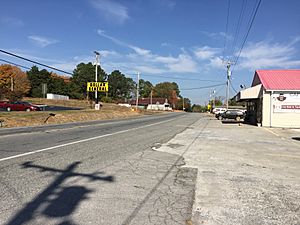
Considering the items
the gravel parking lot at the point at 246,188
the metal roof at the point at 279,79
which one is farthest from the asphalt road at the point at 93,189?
the metal roof at the point at 279,79

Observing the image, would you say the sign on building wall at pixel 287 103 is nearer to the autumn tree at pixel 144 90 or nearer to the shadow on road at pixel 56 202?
the shadow on road at pixel 56 202

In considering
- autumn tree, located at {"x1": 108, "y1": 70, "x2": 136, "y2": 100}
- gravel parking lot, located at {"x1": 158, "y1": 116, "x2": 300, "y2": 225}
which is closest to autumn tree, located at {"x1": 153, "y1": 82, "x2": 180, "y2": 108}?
autumn tree, located at {"x1": 108, "y1": 70, "x2": 136, "y2": 100}

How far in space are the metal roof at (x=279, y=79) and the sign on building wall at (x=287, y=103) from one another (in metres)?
0.70

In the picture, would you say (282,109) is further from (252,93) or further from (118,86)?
(118,86)

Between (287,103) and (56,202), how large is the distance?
2520 cm

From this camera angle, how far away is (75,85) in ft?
376

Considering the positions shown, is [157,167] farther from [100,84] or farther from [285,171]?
[100,84]

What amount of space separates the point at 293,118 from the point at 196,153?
18809 millimetres

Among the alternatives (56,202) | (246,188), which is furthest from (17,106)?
(246,188)

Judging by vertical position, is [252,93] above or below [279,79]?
below

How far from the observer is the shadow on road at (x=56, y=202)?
417 cm

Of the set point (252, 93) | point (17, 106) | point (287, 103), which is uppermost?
point (252, 93)

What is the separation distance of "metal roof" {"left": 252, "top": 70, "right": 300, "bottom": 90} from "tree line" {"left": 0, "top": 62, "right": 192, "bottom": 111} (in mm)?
43765

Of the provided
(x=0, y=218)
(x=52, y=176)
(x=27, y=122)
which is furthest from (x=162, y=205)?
(x=27, y=122)
